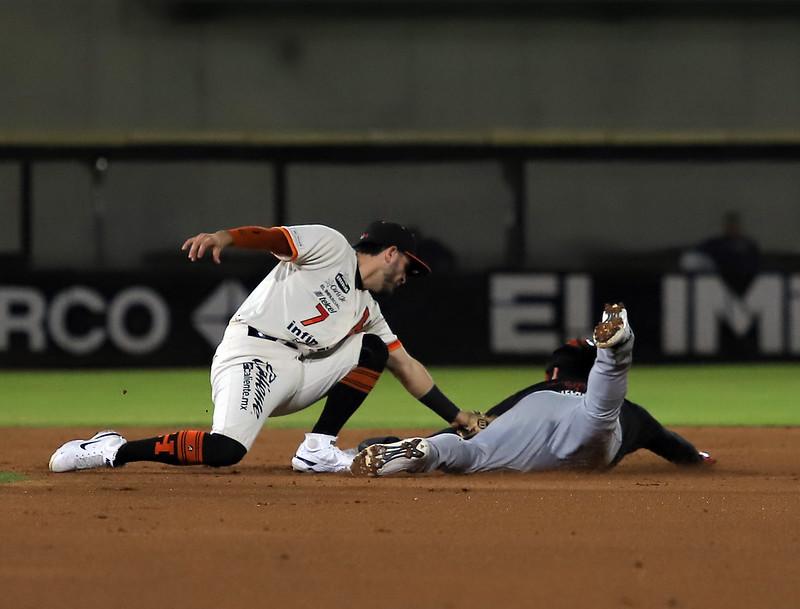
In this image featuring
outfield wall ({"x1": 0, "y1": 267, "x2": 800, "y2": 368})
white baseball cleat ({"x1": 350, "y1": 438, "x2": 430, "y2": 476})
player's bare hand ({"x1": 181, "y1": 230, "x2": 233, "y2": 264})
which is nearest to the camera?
player's bare hand ({"x1": 181, "y1": 230, "x2": 233, "y2": 264})

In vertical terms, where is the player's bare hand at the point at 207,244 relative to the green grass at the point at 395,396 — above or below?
above

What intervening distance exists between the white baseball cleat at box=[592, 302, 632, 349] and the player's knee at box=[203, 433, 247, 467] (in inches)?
62.4

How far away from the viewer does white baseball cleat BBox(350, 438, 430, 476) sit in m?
6.43

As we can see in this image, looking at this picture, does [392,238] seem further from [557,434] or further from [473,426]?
[557,434]

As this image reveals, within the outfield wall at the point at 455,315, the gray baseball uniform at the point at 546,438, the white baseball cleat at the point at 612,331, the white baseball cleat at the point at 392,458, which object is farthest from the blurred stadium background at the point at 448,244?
the white baseball cleat at the point at 612,331

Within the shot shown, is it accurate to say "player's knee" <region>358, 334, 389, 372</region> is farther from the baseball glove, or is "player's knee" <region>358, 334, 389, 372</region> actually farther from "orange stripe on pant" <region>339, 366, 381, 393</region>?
the baseball glove

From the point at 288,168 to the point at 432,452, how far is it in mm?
9699

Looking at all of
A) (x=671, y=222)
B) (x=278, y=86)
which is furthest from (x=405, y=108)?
(x=671, y=222)

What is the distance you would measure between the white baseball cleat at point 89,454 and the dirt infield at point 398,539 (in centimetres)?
→ 7

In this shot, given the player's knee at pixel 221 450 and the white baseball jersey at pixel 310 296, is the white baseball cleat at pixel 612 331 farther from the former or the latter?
the player's knee at pixel 221 450

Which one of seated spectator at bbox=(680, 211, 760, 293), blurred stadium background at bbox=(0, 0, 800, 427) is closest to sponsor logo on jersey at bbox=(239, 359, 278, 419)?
blurred stadium background at bbox=(0, 0, 800, 427)

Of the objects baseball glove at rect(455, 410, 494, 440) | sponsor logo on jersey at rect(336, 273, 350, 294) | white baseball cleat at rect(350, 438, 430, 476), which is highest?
sponsor logo on jersey at rect(336, 273, 350, 294)

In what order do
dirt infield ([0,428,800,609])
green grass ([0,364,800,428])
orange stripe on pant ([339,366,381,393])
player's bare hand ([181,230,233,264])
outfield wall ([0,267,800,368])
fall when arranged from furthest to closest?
outfield wall ([0,267,800,368]), green grass ([0,364,800,428]), orange stripe on pant ([339,366,381,393]), player's bare hand ([181,230,233,264]), dirt infield ([0,428,800,609])

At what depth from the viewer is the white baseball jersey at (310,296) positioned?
21.9ft
